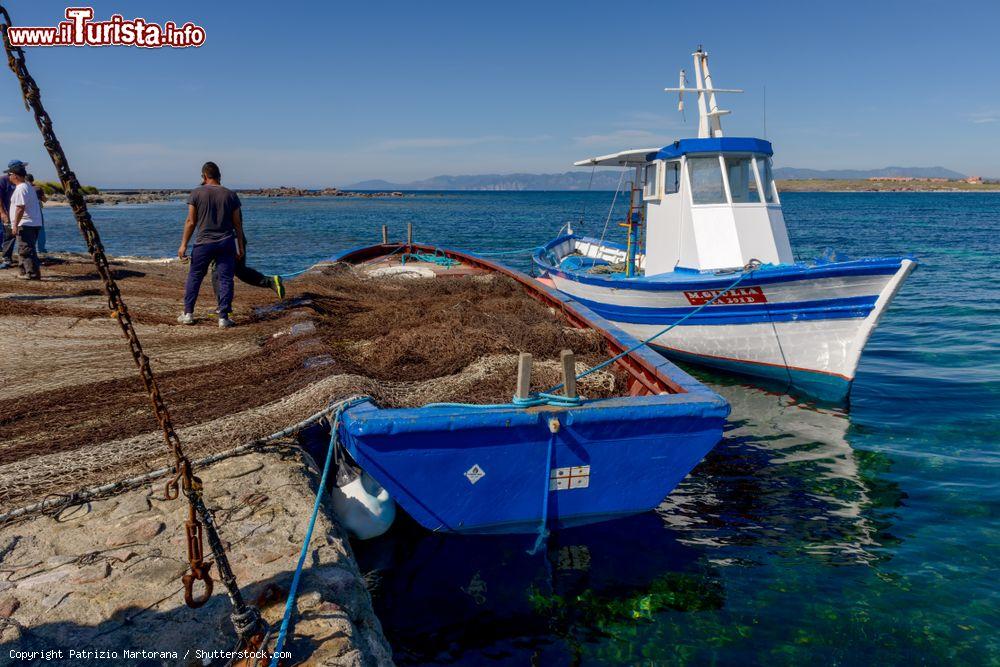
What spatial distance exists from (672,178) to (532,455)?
9.29m

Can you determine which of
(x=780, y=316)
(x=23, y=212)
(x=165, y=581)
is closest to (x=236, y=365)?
(x=165, y=581)

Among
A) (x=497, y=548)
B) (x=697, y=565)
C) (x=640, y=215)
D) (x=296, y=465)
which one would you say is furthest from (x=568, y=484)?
(x=640, y=215)

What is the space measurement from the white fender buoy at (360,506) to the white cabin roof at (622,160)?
9.95m

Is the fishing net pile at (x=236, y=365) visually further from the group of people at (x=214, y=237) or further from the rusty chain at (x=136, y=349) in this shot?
the rusty chain at (x=136, y=349)

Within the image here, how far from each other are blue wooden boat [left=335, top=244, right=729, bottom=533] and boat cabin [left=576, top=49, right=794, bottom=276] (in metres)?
6.95

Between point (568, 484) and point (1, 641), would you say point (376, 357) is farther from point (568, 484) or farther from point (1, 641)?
point (1, 641)

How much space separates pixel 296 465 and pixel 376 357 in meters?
2.07

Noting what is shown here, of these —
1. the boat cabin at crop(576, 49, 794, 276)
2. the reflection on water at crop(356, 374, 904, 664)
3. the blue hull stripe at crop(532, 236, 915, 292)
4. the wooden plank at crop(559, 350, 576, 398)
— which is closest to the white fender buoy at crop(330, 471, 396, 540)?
the reflection on water at crop(356, 374, 904, 664)

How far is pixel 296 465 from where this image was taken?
4.97 metres

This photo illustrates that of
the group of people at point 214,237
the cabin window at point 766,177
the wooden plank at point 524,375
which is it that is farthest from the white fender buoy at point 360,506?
the cabin window at point 766,177

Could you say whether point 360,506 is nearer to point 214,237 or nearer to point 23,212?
point 214,237

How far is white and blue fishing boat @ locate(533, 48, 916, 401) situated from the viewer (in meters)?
9.40

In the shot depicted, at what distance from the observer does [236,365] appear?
695cm

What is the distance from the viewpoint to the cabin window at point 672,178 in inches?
487
